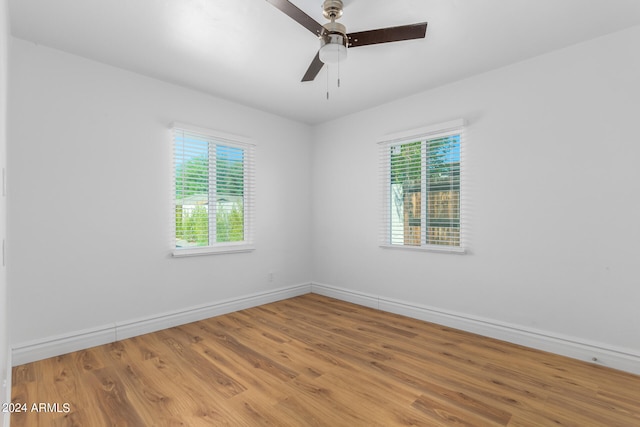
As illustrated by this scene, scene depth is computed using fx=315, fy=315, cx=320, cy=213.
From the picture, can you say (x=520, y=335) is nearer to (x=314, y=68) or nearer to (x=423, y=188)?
(x=423, y=188)

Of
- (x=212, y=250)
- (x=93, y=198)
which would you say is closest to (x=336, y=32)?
(x=93, y=198)

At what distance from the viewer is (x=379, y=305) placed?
395cm

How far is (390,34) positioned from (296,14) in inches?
25.3

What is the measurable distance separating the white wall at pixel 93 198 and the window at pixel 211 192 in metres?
0.11

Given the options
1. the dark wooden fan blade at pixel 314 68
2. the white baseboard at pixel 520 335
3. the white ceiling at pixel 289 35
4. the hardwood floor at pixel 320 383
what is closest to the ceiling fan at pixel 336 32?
the white ceiling at pixel 289 35

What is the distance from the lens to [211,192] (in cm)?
372

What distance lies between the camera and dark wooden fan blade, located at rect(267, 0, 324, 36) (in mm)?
1794

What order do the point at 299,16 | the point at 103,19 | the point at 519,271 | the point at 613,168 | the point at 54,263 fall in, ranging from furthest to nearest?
the point at 519,271 → the point at 54,263 → the point at 613,168 → the point at 103,19 → the point at 299,16

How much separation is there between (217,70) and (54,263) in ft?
7.35

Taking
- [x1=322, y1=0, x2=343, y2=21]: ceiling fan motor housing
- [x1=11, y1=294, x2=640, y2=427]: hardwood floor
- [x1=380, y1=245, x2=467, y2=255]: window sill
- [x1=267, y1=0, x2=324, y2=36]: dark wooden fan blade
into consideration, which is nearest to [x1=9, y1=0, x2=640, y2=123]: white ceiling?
[x1=322, y1=0, x2=343, y2=21]: ceiling fan motor housing

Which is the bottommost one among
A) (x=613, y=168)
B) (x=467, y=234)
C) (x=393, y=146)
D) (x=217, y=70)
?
(x=467, y=234)

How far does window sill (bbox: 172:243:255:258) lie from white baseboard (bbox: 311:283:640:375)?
5.42 feet

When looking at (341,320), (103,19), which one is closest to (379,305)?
(341,320)

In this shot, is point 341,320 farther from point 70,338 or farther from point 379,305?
point 70,338
